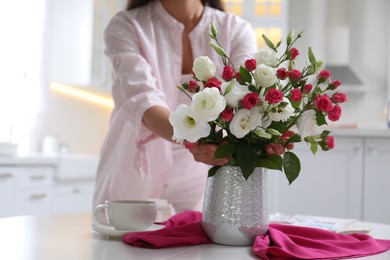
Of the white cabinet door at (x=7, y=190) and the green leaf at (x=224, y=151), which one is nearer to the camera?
the green leaf at (x=224, y=151)

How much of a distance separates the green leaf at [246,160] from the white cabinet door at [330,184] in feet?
9.39

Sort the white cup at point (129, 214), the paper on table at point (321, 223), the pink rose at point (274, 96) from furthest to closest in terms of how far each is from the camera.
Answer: the paper on table at point (321, 223), the white cup at point (129, 214), the pink rose at point (274, 96)

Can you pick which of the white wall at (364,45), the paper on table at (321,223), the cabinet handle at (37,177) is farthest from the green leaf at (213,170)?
the white wall at (364,45)

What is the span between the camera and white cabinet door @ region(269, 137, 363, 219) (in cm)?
377

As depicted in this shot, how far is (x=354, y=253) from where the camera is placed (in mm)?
1049

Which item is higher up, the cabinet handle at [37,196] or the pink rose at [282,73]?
the pink rose at [282,73]

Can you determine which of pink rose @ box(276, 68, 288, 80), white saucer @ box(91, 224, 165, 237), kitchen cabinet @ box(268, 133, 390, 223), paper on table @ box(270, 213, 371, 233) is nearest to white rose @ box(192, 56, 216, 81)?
pink rose @ box(276, 68, 288, 80)

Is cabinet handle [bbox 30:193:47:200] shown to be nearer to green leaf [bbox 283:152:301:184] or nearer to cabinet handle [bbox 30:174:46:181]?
cabinet handle [bbox 30:174:46:181]

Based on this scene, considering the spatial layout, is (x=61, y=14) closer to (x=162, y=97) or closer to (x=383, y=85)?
(x=383, y=85)

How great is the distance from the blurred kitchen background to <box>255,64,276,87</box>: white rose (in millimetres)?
2404

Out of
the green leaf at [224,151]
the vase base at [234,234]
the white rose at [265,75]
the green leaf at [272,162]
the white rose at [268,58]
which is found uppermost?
the white rose at [268,58]

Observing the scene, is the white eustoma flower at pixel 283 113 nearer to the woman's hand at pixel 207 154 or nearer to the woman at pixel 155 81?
the woman's hand at pixel 207 154

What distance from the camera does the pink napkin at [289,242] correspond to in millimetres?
1002

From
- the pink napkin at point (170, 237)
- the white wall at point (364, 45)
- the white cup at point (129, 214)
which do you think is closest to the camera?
the pink napkin at point (170, 237)
